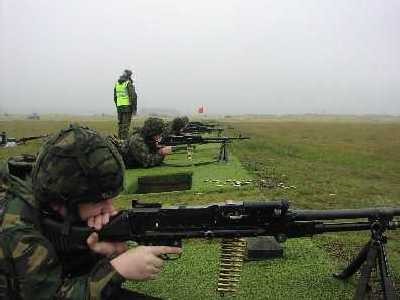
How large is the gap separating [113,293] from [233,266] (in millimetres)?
1128

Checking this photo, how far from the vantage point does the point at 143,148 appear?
36.6ft

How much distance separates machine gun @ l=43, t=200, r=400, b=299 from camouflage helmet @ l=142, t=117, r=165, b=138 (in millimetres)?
8058

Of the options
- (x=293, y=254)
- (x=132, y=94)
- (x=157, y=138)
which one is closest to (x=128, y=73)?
(x=132, y=94)

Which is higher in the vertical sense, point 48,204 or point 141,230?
point 48,204

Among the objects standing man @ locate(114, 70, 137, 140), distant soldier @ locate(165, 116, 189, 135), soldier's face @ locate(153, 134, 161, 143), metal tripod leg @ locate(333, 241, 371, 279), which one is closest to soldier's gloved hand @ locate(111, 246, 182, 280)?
metal tripod leg @ locate(333, 241, 371, 279)

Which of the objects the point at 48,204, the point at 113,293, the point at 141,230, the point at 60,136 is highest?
the point at 60,136

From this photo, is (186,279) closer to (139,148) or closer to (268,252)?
(268,252)

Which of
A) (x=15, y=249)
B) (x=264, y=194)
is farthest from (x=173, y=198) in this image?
(x=15, y=249)

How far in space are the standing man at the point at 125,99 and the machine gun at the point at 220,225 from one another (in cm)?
1334

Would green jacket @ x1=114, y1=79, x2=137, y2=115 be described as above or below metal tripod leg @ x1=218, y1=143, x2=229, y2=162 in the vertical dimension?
above

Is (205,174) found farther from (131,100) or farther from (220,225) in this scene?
(131,100)

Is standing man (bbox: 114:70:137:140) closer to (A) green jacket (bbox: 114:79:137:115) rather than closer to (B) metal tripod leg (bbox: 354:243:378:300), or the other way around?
(A) green jacket (bbox: 114:79:137:115)

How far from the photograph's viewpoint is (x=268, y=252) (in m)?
4.85

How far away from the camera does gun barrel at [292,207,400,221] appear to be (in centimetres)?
→ 344
